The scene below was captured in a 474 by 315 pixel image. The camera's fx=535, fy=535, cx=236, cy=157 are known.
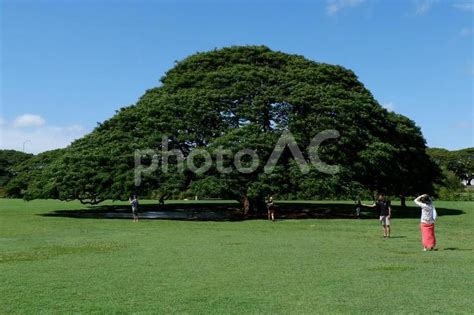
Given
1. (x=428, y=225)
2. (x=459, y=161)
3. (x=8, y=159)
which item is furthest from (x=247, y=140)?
(x=8, y=159)

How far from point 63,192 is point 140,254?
18354mm

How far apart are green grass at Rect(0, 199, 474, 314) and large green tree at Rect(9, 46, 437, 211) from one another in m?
9.85

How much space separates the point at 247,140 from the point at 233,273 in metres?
19.2

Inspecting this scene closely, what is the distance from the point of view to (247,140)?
100.0ft

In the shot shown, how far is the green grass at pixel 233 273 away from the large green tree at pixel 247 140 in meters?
9.85

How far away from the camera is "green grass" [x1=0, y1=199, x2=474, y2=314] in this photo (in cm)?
870

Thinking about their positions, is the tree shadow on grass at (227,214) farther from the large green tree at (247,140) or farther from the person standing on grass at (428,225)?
the person standing on grass at (428,225)

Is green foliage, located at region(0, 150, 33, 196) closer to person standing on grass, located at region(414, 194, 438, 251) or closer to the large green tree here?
the large green tree

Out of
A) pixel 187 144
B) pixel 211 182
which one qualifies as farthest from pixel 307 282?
pixel 187 144

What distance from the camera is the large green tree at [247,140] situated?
30188 millimetres

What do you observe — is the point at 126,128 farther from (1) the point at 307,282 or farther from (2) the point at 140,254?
(1) the point at 307,282

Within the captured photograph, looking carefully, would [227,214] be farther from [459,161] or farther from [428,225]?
[459,161]

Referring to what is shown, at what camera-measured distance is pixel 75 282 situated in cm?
1066

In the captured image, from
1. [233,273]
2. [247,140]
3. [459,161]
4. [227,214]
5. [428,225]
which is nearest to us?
[233,273]
